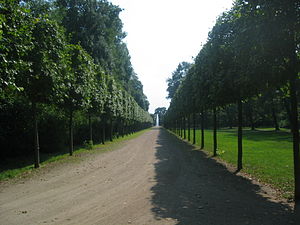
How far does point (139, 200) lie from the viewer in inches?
275

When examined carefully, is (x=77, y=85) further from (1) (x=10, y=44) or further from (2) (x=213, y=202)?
(2) (x=213, y=202)

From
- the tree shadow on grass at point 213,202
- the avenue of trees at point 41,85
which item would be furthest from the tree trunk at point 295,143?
the avenue of trees at point 41,85

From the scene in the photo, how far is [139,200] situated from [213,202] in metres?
1.96

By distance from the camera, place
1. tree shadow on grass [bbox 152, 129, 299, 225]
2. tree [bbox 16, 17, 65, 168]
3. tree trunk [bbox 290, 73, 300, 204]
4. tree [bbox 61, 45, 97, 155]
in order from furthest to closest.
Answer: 1. tree [bbox 61, 45, 97, 155]
2. tree [bbox 16, 17, 65, 168]
3. tree trunk [bbox 290, 73, 300, 204]
4. tree shadow on grass [bbox 152, 129, 299, 225]

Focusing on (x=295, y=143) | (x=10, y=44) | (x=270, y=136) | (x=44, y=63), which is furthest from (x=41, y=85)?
(x=270, y=136)

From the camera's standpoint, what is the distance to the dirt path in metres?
5.61

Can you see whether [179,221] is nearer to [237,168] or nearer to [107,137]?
[237,168]

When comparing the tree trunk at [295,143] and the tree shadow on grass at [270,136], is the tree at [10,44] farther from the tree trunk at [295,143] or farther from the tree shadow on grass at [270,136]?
→ the tree shadow on grass at [270,136]

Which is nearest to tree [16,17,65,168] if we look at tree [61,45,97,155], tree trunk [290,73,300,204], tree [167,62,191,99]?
tree [61,45,97,155]

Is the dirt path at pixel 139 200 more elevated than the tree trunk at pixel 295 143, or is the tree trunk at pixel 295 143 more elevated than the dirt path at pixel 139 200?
the tree trunk at pixel 295 143

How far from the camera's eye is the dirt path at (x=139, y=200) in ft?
18.4

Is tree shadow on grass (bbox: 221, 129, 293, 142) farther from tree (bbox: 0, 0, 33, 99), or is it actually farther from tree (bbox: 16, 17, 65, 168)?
tree (bbox: 0, 0, 33, 99)

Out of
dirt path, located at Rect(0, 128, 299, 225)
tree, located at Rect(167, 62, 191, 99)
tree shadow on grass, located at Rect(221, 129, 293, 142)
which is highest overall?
tree, located at Rect(167, 62, 191, 99)

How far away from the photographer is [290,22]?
6.18 metres
